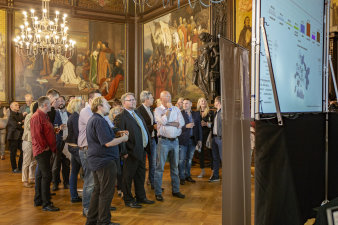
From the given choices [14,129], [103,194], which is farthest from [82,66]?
[103,194]

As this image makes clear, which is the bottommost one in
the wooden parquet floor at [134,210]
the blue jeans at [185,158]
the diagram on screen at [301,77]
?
the wooden parquet floor at [134,210]

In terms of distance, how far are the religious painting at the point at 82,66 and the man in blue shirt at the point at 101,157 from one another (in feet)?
33.0

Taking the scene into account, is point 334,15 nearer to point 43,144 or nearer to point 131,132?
point 131,132

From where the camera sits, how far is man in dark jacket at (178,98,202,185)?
668 centimetres

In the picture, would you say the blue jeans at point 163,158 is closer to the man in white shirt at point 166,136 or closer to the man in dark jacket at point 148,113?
the man in white shirt at point 166,136

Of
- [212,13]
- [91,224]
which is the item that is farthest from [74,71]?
[91,224]

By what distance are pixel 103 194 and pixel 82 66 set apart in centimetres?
1083

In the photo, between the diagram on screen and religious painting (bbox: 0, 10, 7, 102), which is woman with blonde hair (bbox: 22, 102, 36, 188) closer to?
the diagram on screen

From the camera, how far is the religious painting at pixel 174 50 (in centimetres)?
1123

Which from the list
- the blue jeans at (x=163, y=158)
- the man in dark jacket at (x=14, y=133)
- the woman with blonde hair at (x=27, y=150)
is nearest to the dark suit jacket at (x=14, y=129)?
the man in dark jacket at (x=14, y=133)

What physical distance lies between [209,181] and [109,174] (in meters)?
3.44

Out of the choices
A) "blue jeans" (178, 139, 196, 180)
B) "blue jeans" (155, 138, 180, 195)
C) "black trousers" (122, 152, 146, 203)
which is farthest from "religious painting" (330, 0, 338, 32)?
"black trousers" (122, 152, 146, 203)

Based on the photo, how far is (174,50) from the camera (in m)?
12.4

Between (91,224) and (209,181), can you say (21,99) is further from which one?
→ (91,224)
